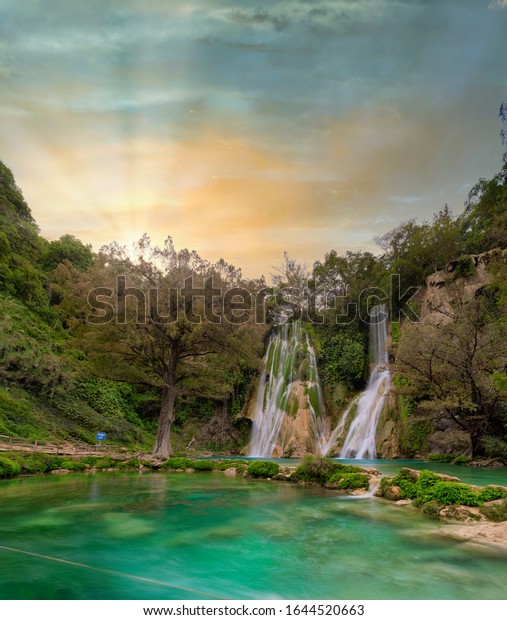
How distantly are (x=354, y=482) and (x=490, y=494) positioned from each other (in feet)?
11.9

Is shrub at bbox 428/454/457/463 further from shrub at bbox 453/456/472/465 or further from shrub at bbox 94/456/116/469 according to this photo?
shrub at bbox 94/456/116/469

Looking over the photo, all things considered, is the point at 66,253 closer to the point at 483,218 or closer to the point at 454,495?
the point at 483,218

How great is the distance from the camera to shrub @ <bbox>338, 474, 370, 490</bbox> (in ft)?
33.6

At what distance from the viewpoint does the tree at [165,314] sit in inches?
714

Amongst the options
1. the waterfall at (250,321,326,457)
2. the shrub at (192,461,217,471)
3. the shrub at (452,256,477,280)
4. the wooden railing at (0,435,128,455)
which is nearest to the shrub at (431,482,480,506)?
the shrub at (192,461,217,471)

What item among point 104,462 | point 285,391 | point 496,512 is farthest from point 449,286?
point 104,462

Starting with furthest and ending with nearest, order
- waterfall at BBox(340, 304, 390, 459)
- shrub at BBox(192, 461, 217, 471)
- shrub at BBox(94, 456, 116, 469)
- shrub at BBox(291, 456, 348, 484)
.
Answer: waterfall at BBox(340, 304, 390, 459) → shrub at BBox(192, 461, 217, 471) → shrub at BBox(94, 456, 116, 469) → shrub at BBox(291, 456, 348, 484)

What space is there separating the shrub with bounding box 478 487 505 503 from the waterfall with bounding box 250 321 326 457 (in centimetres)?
1906

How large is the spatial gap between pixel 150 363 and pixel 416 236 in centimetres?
2265

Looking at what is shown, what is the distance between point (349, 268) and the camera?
38281 mm

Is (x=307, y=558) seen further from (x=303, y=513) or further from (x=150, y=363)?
(x=150, y=363)

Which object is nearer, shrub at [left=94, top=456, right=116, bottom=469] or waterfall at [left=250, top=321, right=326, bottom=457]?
shrub at [left=94, top=456, right=116, bottom=469]

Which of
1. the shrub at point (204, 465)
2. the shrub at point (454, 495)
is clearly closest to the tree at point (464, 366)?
the shrub at point (204, 465)
